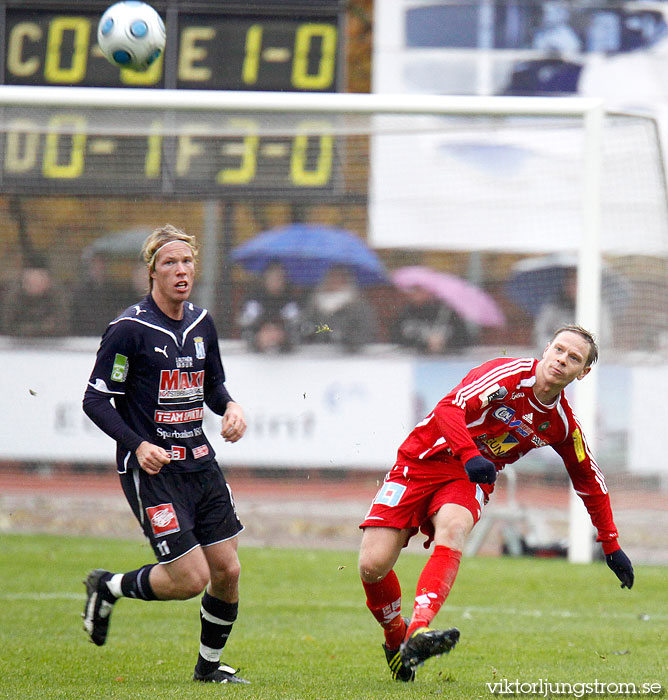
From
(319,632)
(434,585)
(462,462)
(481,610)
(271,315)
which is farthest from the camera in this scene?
(271,315)

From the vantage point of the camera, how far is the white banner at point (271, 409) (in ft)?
33.2

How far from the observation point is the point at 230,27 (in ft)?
35.0

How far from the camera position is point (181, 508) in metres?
4.70

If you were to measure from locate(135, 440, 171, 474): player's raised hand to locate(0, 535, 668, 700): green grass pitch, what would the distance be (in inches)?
35.4

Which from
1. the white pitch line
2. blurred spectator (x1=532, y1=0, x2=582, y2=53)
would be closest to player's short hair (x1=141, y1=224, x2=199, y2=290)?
the white pitch line

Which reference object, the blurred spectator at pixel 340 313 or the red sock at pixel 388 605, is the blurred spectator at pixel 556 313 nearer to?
the blurred spectator at pixel 340 313

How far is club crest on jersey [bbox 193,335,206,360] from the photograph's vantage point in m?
4.85

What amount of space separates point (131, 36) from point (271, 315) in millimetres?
3734

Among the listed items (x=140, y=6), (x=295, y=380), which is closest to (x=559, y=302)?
(x=295, y=380)

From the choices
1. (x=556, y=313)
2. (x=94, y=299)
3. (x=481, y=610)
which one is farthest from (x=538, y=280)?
(x=94, y=299)

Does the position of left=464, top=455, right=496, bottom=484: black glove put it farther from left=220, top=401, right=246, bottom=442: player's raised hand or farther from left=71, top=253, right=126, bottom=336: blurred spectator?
left=71, top=253, right=126, bottom=336: blurred spectator

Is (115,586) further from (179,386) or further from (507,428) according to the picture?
(507,428)

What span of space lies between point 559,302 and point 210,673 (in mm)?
6224

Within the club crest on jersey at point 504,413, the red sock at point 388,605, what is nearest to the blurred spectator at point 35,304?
the red sock at point 388,605
